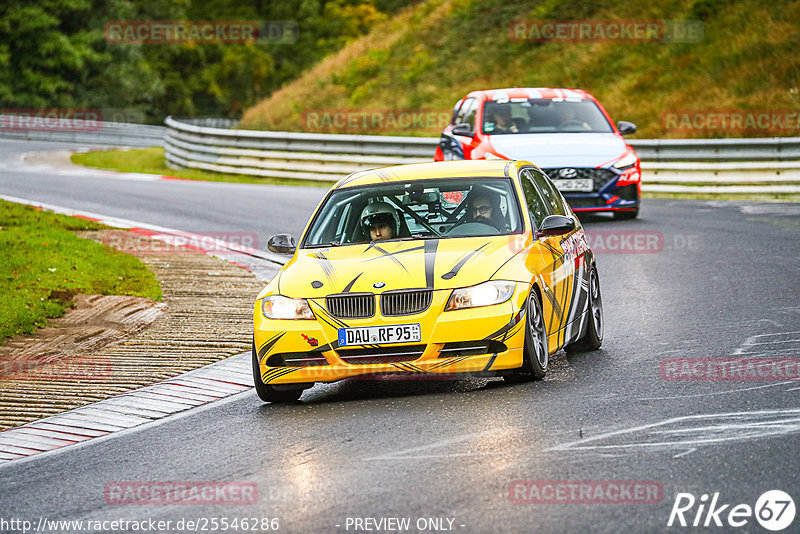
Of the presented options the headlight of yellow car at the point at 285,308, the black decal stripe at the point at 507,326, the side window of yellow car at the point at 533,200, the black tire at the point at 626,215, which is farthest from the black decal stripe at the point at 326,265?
the black tire at the point at 626,215

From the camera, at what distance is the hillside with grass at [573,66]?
29.5m

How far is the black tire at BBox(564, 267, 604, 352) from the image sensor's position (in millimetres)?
9711

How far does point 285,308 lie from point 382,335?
28.3 inches

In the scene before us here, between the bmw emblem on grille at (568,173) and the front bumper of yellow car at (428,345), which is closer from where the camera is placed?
the front bumper of yellow car at (428,345)

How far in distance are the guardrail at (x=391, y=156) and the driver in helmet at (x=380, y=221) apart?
14127 mm

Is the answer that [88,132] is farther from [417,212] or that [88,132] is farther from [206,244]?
[417,212]

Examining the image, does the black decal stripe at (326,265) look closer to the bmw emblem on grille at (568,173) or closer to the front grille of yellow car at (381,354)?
the front grille of yellow car at (381,354)

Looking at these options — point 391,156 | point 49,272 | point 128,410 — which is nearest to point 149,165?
point 391,156

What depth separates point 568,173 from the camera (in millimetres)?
17281

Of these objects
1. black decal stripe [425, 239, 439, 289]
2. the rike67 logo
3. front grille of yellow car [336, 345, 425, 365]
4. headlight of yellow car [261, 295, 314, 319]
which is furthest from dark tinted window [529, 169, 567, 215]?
the rike67 logo

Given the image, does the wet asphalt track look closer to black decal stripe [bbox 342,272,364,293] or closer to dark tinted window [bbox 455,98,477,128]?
black decal stripe [bbox 342,272,364,293]

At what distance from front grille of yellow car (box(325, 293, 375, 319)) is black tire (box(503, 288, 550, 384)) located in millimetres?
1002

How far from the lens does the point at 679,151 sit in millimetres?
22984

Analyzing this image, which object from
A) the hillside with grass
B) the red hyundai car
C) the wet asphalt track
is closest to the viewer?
the wet asphalt track
